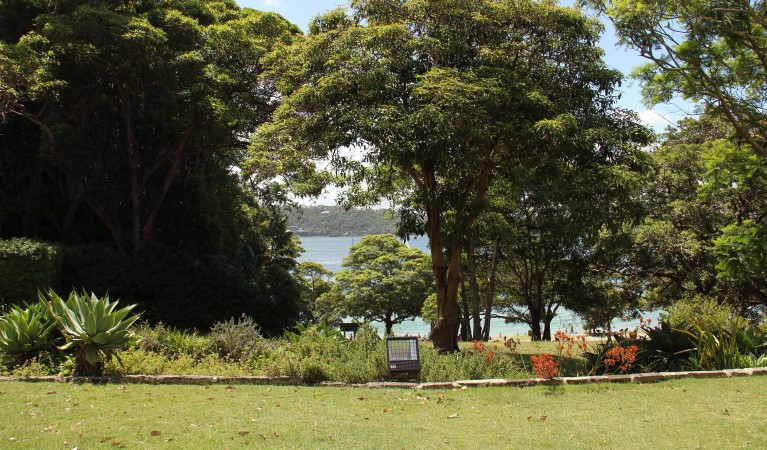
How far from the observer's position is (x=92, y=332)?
28.2ft

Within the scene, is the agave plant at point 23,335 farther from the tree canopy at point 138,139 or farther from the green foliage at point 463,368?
the tree canopy at point 138,139

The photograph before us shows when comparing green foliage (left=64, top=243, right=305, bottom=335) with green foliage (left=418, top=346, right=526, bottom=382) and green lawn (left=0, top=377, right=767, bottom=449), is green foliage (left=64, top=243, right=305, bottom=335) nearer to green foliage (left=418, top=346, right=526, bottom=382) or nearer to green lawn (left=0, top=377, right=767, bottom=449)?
green lawn (left=0, top=377, right=767, bottom=449)

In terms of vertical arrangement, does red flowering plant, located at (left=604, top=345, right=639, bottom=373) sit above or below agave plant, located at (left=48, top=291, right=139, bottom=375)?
below

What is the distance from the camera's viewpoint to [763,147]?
15.7m

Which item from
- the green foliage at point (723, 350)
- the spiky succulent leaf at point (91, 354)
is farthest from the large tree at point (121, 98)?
the green foliage at point (723, 350)

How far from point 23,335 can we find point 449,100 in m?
8.05

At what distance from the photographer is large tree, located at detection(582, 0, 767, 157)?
14.1 meters

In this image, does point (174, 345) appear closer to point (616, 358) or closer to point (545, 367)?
point (545, 367)

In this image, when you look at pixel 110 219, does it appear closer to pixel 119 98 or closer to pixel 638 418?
pixel 119 98

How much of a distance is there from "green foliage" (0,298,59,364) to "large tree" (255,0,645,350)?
510 cm

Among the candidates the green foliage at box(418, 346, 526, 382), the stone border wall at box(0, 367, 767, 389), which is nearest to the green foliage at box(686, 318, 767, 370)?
the stone border wall at box(0, 367, 767, 389)

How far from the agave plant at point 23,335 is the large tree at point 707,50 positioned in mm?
13349

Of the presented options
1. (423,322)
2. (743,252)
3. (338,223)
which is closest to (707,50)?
(743,252)

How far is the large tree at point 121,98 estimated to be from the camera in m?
16.6
